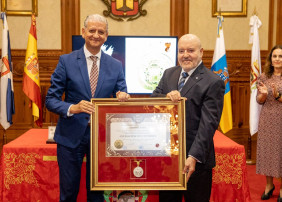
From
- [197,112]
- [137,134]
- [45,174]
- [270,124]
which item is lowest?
[45,174]

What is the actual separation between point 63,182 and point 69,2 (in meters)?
4.32

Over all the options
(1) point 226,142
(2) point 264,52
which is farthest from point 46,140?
(2) point 264,52

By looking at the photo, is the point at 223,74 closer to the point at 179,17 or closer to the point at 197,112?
the point at 179,17

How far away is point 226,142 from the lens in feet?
10.7

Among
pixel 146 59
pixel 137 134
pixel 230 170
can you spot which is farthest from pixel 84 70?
pixel 146 59

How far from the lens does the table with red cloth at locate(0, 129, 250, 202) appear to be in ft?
10.2

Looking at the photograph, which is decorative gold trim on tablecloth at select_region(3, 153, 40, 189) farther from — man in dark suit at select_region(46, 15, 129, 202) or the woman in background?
the woman in background

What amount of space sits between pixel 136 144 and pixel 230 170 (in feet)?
4.81

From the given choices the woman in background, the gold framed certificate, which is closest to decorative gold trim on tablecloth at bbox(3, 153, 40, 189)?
the gold framed certificate

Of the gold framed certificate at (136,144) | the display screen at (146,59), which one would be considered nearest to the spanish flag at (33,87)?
the display screen at (146,59)

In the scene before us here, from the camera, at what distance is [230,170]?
3.10 m

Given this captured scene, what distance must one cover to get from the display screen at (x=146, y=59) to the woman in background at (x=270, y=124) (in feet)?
4.27

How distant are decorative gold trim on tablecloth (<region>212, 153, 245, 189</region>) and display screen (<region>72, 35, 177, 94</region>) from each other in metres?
1.87

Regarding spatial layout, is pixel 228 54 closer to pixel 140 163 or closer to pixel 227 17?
pixel 227 17
